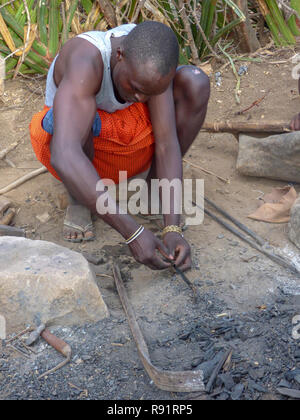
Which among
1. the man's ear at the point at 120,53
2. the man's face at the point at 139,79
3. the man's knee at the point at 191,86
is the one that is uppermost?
the man's ear at the point at 120,53

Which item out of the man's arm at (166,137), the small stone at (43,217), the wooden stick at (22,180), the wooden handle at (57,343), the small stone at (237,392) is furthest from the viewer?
the wooden stick at (22,180)

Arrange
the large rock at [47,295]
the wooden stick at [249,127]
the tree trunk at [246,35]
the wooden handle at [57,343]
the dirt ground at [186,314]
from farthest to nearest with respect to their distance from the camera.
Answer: the tree trunk at [246,35], the wooden stick at [249,127], the large rock at [47,295], the wooden handle at [57,343], the dirt ground at [186,314]

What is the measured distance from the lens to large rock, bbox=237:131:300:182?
3473 mm

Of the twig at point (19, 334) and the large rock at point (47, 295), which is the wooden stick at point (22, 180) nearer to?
the large rock at point (47, 295)

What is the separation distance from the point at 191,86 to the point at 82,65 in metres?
0.74

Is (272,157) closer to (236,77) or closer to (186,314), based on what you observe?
(236,77)

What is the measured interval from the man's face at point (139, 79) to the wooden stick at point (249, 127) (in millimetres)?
1474

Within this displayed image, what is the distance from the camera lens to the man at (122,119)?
2.30m

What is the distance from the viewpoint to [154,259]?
2.35m

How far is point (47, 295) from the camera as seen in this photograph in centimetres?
217

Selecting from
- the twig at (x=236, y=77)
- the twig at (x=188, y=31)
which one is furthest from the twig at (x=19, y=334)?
the twig at (x=188, y=31)

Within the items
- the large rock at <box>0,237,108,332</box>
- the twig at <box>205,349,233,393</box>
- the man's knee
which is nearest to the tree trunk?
the man's knee

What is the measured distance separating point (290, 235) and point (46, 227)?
4.82 ft

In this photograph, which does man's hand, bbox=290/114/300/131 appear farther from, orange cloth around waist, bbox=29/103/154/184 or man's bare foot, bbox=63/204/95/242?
man's bare foot, bbox=63/204/95/242
